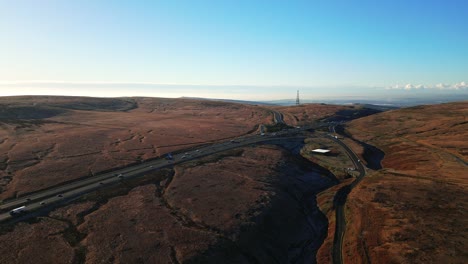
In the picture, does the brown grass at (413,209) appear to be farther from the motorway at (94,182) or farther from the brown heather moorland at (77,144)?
the brown heather moorland at (77,144)

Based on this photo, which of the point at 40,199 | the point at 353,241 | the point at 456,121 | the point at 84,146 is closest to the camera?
the point at 353,241

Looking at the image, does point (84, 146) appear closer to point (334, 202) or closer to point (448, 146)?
point (334, 202)

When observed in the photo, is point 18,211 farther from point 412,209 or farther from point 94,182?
point 412,209

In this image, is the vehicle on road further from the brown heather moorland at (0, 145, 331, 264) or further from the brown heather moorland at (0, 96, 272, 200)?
the brown heather moorland at (0, 96, 272, 200)

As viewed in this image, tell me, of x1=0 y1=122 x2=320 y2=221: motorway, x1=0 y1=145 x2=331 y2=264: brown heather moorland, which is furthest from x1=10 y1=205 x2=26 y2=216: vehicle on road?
x1=0 y1=145 x2=331 y2=264: brown heather moorland

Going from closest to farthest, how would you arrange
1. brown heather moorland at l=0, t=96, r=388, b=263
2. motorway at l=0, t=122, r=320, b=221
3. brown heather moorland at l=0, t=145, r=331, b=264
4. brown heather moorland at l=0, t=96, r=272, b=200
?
brown heather moorland at l=0, t=145, r=331, b=264 → brown heather moorland at l=0, t=96, r=388, b=263 → motorway at l=0, t=122, r=320, b=221 → brown heather moorland at l=0, t=96, r=272, b=200

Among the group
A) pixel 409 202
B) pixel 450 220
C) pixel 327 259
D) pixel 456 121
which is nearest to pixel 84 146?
pixel 327 259
